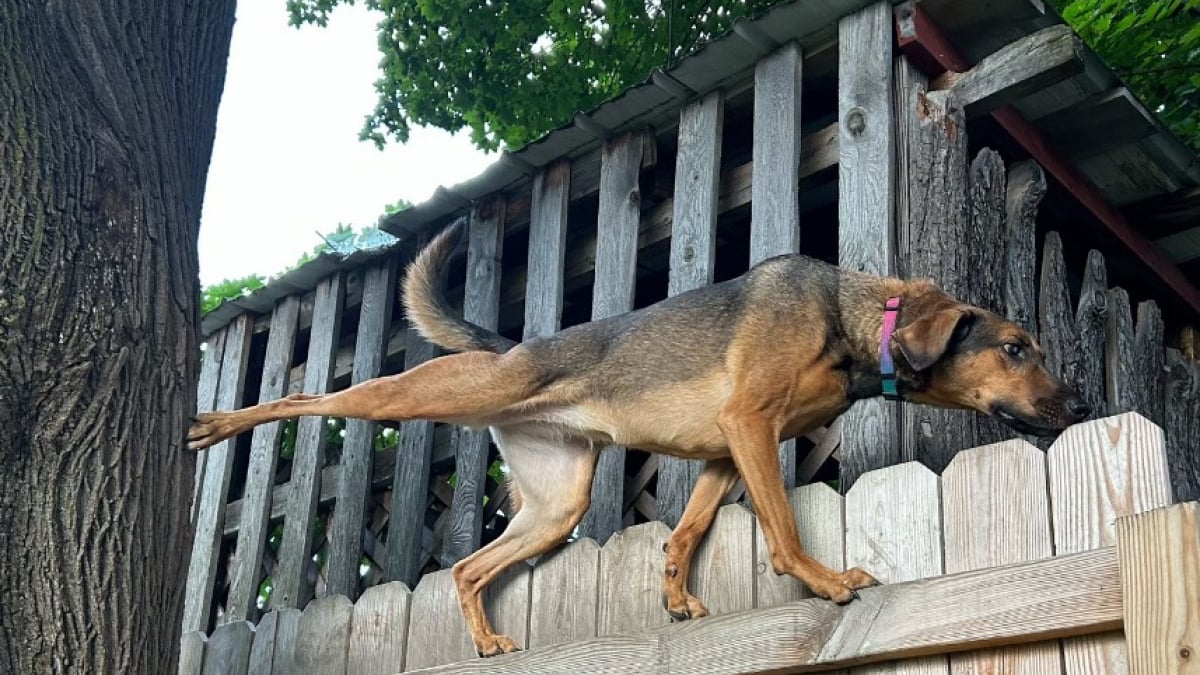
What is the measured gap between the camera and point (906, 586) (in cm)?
373

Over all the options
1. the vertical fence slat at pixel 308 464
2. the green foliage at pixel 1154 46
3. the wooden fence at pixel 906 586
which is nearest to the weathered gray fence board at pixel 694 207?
the wooden fence at pixel 906 586

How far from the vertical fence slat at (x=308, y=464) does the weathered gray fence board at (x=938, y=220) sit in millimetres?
3664

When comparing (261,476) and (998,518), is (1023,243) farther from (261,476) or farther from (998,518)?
(261,476)

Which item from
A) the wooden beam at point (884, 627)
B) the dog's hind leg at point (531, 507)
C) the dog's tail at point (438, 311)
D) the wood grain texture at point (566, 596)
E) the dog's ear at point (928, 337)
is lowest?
the wooden beam at point (884, 627)

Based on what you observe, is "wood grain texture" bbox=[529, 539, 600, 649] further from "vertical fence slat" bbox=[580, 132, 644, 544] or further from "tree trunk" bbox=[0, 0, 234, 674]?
"tree trunk" bbox=[0, 0, 234, 674]

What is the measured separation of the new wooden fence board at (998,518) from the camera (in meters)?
3.49

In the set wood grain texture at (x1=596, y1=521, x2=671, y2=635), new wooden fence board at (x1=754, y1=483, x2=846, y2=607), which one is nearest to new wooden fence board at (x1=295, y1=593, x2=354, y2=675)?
wood grain texture at (x1=596, y1=521, x2=671, y2=635)

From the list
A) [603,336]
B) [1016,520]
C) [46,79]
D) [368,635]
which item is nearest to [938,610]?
[1016,520]

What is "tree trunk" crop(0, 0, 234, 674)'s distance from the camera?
397cm

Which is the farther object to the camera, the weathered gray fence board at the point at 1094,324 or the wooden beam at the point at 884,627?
the weathered gray fence board at the point at 1094,324

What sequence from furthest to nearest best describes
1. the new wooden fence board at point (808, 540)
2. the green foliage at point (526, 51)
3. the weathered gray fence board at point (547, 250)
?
the green foliage at point (526, 51) → the weathered gray fence board at point (547, 250) → the new wooden fence board at point (808, 540)

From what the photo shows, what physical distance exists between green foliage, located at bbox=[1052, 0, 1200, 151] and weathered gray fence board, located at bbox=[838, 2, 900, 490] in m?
3.45

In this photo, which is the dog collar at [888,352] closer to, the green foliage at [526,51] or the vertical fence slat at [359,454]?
the vertical fence slat at [359,454]

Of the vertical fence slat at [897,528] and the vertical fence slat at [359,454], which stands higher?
the vertical fence slat at [359,454]
